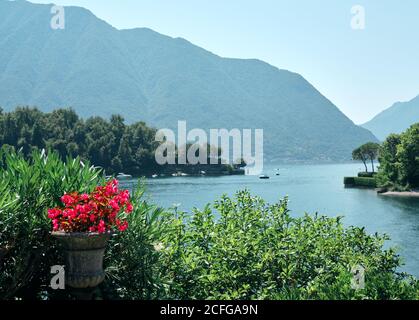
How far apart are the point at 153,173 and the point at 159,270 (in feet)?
434

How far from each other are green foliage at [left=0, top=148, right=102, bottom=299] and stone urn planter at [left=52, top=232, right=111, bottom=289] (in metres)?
0.70

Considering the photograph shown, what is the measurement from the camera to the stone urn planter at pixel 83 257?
6348 mm

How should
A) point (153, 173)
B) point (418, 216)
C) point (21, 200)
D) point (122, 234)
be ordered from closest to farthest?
1. point (21, 200)
2. point (122, 234)
3. point (418, 216)
4. point (153, 173)

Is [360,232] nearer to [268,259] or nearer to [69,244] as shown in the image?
[268,259]

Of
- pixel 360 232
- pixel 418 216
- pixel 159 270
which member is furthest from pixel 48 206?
pixel 418 216

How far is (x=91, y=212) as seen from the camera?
6.46 m

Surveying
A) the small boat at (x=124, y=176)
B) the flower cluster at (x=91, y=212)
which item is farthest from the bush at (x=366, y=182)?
the flower cluster at (x=91, y=212)

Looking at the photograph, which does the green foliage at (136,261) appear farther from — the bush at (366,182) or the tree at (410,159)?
the bush at (366,182)

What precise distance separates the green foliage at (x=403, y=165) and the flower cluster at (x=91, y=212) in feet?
255

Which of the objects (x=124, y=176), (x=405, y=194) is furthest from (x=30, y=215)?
(x=124, y=176)
